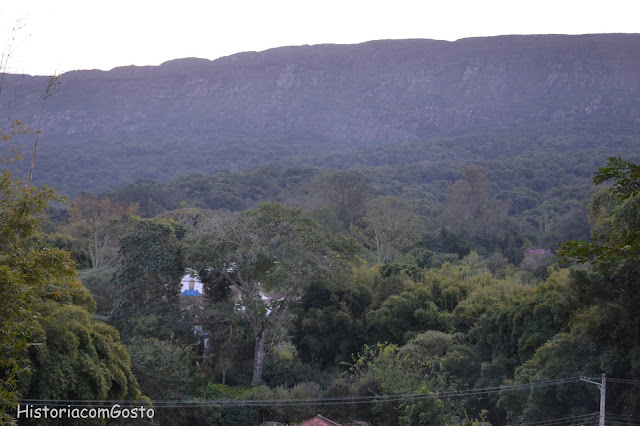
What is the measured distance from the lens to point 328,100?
112m

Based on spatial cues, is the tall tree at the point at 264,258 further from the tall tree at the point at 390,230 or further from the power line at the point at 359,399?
the tall tree at the point at 390,230

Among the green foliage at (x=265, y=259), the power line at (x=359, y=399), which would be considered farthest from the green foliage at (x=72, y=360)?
the green foliage at (x=265, y=259)

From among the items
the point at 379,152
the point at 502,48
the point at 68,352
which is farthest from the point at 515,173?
the point at 68,352

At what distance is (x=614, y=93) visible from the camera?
96.8 metres

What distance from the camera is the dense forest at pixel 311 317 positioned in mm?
7629

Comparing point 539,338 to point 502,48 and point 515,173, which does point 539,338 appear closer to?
point 515,173

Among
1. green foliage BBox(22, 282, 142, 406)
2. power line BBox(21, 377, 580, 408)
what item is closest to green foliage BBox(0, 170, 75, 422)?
green foliage BBox(22, 282, 142, 406)

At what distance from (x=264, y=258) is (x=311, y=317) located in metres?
3.10

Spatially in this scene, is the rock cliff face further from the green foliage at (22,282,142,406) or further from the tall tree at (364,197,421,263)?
the green foliage at (22,282,142,406)

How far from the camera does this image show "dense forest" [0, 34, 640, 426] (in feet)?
25.0

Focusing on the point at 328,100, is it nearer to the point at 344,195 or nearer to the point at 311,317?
the point at 344,195

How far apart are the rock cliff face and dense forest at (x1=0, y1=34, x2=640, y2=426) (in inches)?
2437

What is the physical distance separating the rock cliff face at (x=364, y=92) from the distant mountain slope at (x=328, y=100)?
0.66 feet

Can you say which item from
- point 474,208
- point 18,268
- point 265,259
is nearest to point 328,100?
point 474,208
